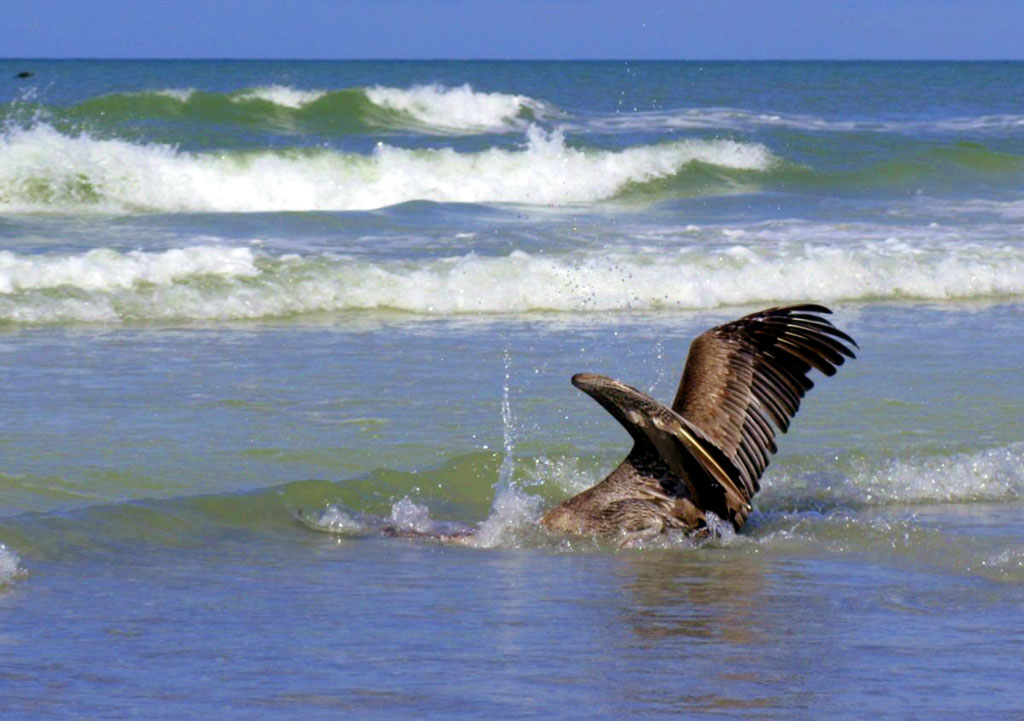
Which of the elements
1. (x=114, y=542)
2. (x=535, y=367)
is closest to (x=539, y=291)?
(x=535, y=367)

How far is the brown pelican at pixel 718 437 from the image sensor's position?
20.4 ft

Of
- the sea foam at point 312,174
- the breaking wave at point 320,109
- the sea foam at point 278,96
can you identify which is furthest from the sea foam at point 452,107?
the sea foam at point 312,174

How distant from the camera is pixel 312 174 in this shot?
842 inches

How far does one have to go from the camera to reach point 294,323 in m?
11.6

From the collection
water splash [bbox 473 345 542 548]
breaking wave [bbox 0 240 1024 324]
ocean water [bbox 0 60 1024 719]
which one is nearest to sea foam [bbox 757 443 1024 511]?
ocean water [bbox 0 60 1024 719]

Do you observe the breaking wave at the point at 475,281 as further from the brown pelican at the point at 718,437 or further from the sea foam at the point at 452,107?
the sea foam at the point at 452,107

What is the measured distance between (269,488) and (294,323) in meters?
4.96

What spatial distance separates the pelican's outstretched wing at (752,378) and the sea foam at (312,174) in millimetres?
12720

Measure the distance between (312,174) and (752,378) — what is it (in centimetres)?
1556

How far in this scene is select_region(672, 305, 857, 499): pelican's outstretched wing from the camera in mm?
6289

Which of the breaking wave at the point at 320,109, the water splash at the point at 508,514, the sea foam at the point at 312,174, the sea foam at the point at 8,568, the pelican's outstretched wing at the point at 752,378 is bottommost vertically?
the sea foam at the point at 8,568

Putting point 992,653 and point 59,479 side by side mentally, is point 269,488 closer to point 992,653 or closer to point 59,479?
point 59,479

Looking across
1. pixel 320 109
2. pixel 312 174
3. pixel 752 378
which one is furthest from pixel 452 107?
pixel 752 378

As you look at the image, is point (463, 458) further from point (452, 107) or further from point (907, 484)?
point (452, 107)
